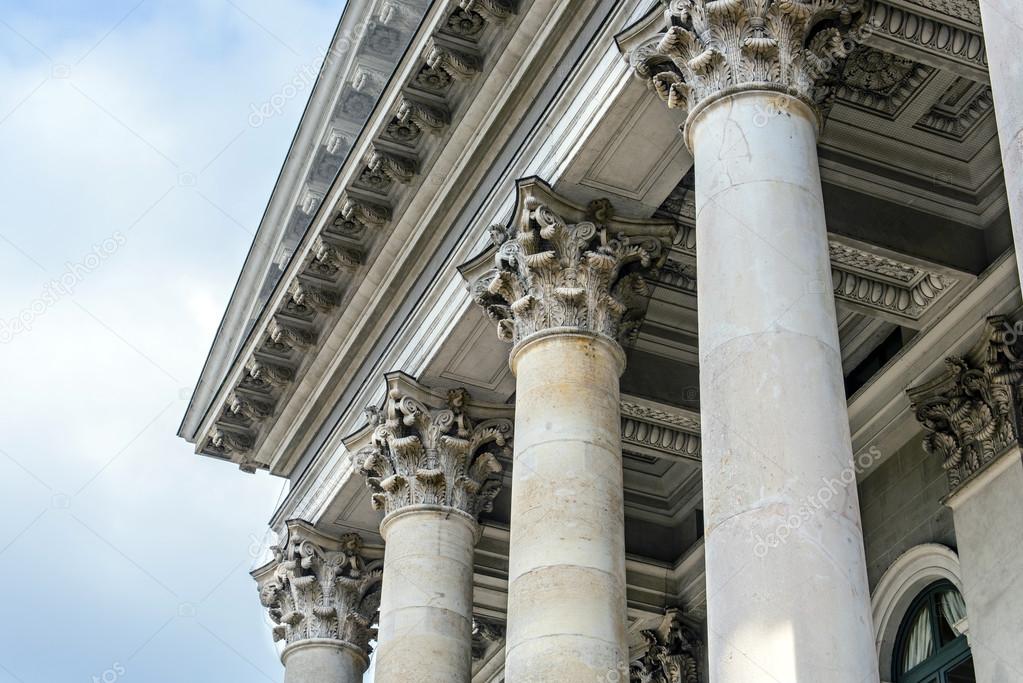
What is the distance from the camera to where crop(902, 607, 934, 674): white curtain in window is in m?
22.7

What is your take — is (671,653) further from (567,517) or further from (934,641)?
(567,517)

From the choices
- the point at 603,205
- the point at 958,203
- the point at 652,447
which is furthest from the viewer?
the point at 652,447

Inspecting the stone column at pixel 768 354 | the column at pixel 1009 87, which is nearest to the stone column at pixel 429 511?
the stone column at pixel 768 354

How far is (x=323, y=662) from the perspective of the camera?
2542 centimetres

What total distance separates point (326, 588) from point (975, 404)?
10413 millimetres

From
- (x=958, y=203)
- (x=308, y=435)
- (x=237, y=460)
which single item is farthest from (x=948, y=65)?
(x=237, y=460)

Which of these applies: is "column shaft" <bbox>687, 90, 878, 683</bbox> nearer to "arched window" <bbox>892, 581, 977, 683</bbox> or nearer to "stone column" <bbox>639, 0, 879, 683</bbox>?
"stone column" <bbox>639, 0, 879, 683</bbox>

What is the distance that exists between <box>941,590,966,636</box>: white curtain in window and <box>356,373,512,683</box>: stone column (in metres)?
6.29

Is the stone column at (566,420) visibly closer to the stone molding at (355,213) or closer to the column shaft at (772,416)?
the stone molding at (355,213)

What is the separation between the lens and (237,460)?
96.1ft

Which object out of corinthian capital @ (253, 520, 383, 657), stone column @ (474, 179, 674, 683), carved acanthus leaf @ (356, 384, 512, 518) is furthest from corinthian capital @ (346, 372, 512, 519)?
corinthian capital @ (253, 520, 383, 657)

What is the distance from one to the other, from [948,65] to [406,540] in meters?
9.21

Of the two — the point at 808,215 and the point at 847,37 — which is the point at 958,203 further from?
the point at 808,215

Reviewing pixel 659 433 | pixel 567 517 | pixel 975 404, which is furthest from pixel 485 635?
pixel 567 517
